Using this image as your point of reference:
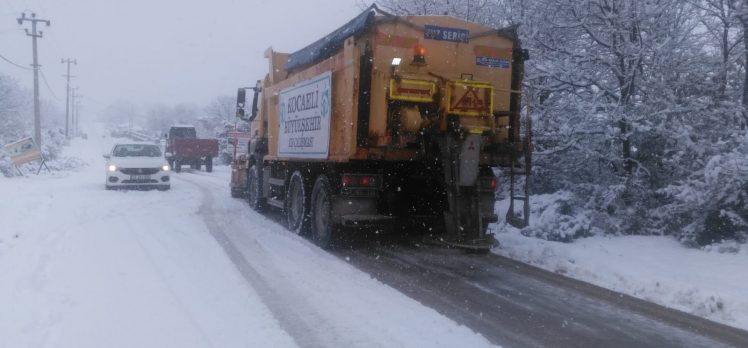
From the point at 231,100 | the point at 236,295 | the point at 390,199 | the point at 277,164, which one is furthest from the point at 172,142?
the point at 231,100

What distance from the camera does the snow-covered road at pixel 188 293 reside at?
4.82 meters

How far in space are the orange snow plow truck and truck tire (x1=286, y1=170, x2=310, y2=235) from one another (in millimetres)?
34

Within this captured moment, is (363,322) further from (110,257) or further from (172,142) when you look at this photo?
(172,142)

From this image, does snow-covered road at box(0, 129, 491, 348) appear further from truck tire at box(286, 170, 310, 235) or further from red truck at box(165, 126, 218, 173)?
red truck at box(165, 126, 218, 173)

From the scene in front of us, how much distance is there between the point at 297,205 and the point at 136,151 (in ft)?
36.6

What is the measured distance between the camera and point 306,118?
410 inches

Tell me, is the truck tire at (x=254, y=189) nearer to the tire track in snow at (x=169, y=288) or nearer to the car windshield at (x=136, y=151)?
the tire track in snow at (x=169, y=288)

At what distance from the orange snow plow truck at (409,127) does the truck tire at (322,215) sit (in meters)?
0.02

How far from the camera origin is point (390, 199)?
937 cm

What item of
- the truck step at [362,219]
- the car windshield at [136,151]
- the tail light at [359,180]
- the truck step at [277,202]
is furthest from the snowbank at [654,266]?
the car windshield at [136,151]

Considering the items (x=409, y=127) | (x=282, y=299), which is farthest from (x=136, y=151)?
(x=282, y=299)

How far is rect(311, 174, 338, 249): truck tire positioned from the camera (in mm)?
9281

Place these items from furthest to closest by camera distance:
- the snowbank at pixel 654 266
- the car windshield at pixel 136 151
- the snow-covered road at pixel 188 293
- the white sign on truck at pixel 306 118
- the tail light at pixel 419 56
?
the car windshield at pixel 136 151, the white sign on truck at pixel 306 118, the tail light at pixel 419 56, the snowbank at pixel 654 266, the snow-covered road at pixel 188 293

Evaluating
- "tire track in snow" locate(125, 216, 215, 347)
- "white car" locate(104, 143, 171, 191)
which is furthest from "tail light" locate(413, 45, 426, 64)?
"white car" locate(104, 143, 171, 191)
